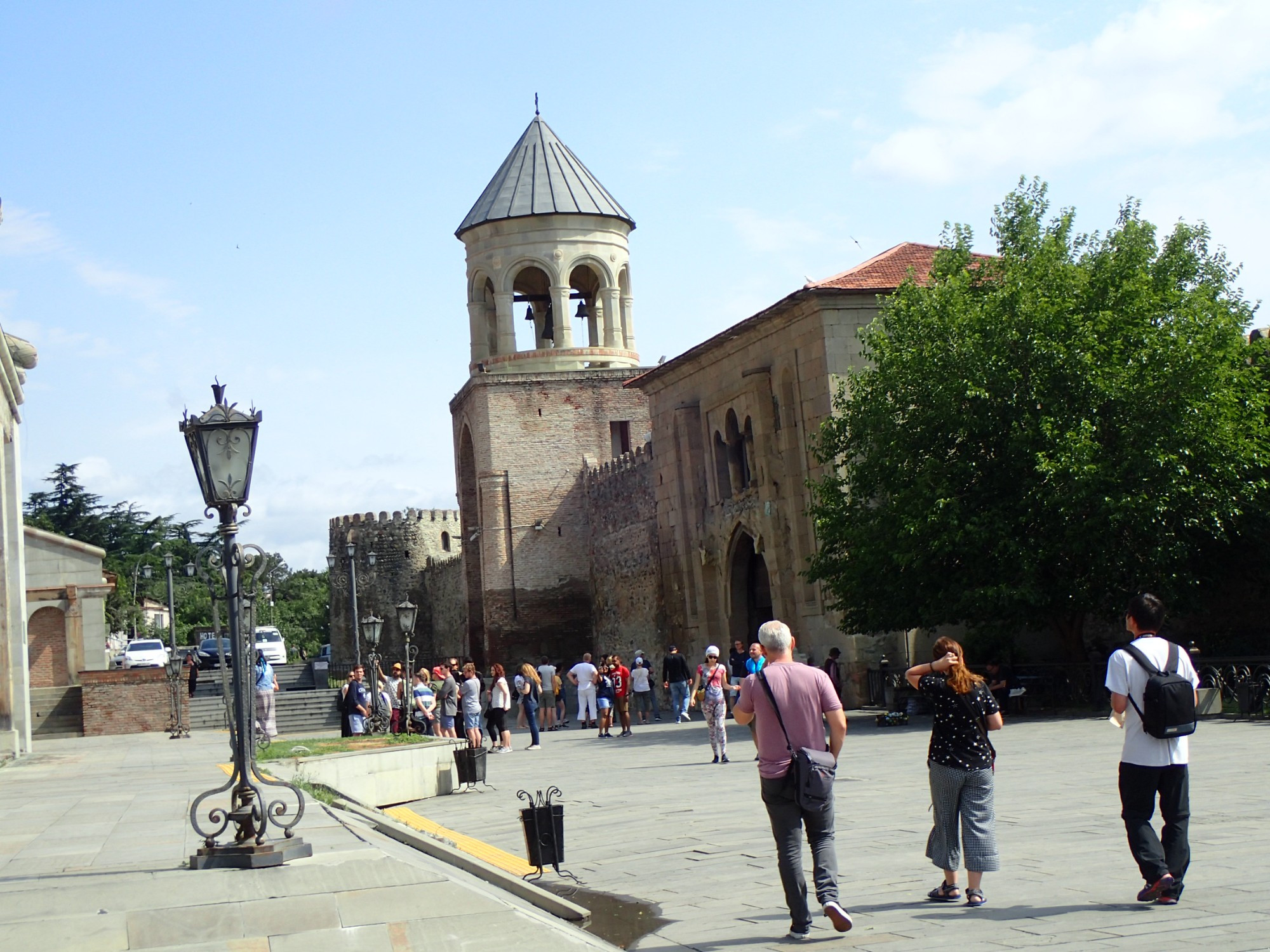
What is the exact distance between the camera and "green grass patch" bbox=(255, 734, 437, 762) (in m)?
15.5

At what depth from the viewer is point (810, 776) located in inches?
275

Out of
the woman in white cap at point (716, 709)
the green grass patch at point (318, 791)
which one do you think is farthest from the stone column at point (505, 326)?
the green grass patch at point (318, 791)

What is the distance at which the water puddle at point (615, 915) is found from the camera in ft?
24.6

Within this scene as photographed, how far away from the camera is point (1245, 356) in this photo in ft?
76.9

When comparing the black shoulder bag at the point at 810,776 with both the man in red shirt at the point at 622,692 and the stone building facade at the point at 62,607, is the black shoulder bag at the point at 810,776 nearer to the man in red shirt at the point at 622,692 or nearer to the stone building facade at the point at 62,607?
the man in red shirt at the point at 622,692

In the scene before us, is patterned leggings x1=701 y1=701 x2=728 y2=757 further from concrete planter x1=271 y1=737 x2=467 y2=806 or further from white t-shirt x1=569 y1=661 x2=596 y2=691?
white t-shirt x1=569 y1=661 x2=596 y2=691

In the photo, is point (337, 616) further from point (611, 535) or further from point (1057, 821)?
point (1057, 821)

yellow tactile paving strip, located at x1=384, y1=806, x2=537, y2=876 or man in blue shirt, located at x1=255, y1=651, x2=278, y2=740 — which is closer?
yellow tactile paving strip, located at x1=384, y1=806, x2=537, y2=876

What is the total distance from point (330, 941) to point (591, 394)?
39027mm

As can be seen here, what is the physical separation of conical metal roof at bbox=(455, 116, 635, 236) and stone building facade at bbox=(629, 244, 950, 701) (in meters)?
10.3

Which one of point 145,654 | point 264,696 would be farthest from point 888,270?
point 145,654

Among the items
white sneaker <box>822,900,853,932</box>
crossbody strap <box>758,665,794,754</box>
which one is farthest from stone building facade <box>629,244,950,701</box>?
white sneaker <box>822,900,853,932</box>

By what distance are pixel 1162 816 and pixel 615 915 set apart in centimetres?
286

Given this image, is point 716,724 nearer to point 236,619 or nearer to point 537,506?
point 236,619
